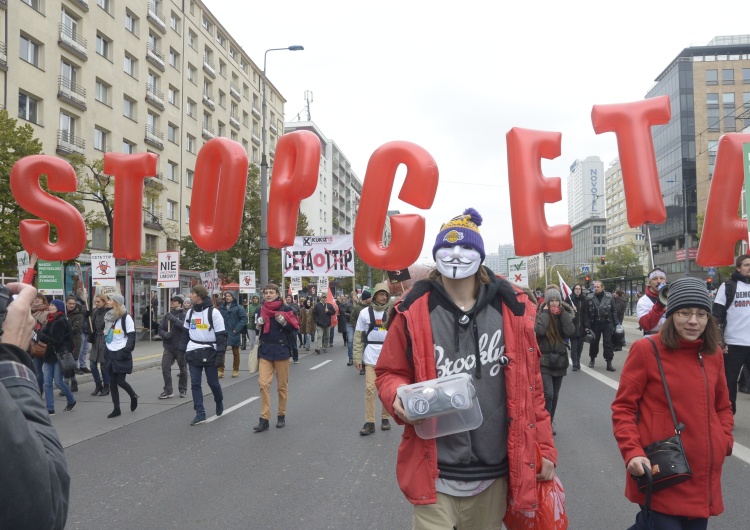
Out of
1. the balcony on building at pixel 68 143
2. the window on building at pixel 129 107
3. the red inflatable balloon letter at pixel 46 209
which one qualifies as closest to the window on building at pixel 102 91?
the window on building at pixel 129 107

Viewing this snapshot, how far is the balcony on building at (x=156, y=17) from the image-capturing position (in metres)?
37.7

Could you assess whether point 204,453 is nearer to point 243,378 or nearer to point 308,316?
point 243,378

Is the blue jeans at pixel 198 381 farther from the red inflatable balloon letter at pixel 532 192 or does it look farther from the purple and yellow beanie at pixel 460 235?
the purple and yellow beanie at pixel 460 235

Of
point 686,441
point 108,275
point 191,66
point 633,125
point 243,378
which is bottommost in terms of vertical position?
point 243,378

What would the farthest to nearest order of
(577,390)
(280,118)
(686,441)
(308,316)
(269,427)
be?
(280,118) → (308,316) → (577,390) → (269,427) → (686,441)

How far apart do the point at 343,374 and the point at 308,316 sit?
6.64 metres

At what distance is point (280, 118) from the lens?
64.9 metres

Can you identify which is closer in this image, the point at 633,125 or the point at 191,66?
the point at 633,125

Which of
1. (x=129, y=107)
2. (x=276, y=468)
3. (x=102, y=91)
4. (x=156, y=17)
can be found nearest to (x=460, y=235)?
(x=276, y=468)

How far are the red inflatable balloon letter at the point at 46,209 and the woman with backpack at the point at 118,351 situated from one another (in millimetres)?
1525

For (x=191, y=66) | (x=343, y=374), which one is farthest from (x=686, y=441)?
(x=191, y=66)

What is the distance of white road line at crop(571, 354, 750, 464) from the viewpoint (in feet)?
19.4

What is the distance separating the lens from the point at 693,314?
2877 mm

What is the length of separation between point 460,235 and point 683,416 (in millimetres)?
1338
